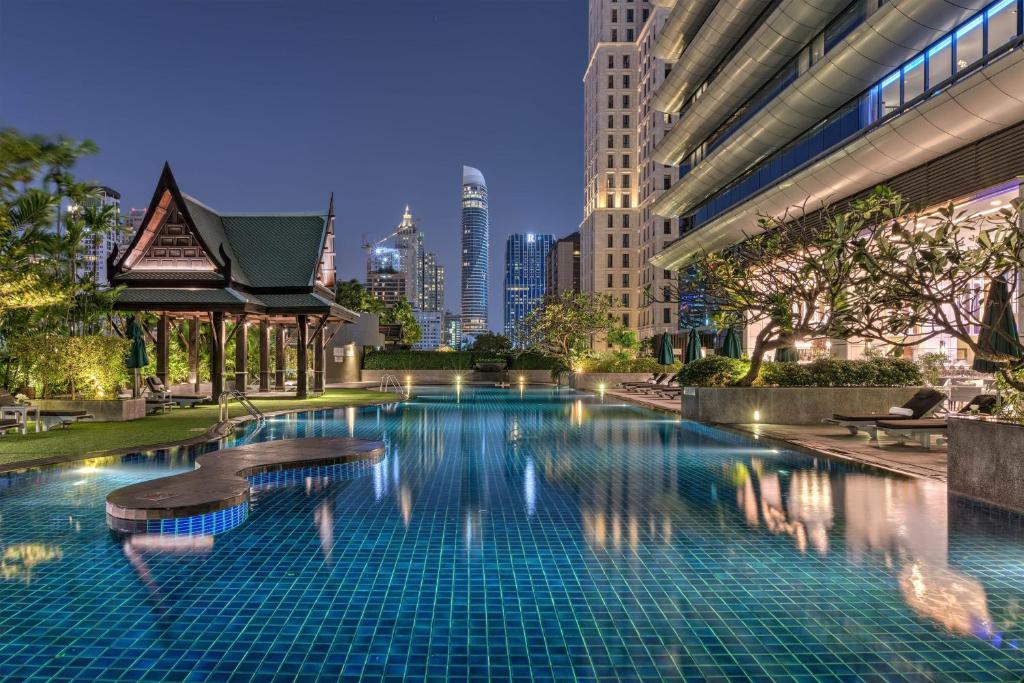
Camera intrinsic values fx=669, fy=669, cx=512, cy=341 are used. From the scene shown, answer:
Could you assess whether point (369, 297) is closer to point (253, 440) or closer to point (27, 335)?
point (27, 335)

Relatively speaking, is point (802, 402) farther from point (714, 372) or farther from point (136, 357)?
point (136, 357)

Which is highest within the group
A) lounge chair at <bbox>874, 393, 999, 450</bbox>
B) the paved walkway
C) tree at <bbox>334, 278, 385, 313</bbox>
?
tree at <bbox>334, 278, 385, 313</bbox>

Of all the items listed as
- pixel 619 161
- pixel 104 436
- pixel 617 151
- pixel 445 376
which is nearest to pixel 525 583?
pixel 104 436

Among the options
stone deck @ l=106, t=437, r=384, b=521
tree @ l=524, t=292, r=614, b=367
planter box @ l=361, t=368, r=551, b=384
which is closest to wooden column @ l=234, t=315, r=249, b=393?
stone deck @ l=106, t=437, r=384, b=521

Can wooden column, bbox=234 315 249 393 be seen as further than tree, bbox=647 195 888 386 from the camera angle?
Yes

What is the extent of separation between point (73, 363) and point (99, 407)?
132 centimetres

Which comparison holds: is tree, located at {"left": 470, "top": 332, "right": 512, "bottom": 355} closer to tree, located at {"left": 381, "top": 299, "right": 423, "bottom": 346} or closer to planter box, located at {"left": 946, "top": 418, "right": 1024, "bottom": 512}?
tree, located at {"left": 381, "top": 299, "right": 423, "bottom": 346}

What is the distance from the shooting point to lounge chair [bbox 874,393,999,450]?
11344mm

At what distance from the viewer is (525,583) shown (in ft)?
16.5

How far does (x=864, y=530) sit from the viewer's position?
645 centimetres

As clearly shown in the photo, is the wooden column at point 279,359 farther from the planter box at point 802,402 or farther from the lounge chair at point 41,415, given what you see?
the planter box at point 802,402

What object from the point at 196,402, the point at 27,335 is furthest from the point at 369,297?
the point at 27,335

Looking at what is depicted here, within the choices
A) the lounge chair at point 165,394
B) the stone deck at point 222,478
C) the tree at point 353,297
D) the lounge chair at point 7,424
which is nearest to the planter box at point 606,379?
the lounge chair at point 165,394

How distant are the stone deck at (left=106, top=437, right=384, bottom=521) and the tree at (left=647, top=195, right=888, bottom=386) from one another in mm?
7717
